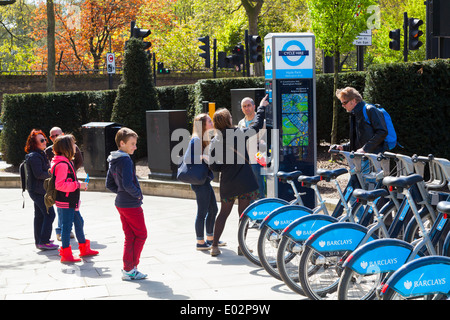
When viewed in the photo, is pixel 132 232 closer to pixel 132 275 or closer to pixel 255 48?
pixel 132 275

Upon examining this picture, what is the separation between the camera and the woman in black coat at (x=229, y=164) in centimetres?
707

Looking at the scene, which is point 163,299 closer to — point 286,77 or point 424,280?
point 424,280

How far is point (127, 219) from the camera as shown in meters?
6.27

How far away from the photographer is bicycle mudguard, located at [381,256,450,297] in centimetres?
378

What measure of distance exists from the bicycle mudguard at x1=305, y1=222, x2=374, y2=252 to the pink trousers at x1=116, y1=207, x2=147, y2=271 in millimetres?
1999

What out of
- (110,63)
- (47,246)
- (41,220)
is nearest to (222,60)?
(110,63)

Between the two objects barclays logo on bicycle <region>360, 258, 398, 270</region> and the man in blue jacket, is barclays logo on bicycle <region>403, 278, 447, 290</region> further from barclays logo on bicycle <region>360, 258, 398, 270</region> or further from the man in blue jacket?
the man in blue jacket

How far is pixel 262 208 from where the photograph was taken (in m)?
6.38

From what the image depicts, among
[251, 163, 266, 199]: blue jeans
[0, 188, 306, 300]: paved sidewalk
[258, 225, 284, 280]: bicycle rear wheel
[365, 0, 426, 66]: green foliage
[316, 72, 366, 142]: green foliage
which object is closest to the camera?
[0, 188, 306, 300]: paved sidewalk

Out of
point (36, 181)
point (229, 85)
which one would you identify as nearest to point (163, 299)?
point (36, 181)

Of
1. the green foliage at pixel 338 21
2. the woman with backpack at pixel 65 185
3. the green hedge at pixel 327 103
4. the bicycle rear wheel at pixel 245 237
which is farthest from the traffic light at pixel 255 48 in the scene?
the bicycle rear wheel at pixel 245 237

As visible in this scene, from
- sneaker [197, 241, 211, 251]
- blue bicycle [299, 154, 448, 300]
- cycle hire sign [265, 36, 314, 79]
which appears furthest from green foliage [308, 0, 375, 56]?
blue bicycle [299, 154, 448, 300]

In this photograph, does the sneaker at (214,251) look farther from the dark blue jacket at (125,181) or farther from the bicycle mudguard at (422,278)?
the bicycle mudguard at (422,278)

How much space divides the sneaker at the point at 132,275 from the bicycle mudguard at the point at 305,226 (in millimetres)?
1711
